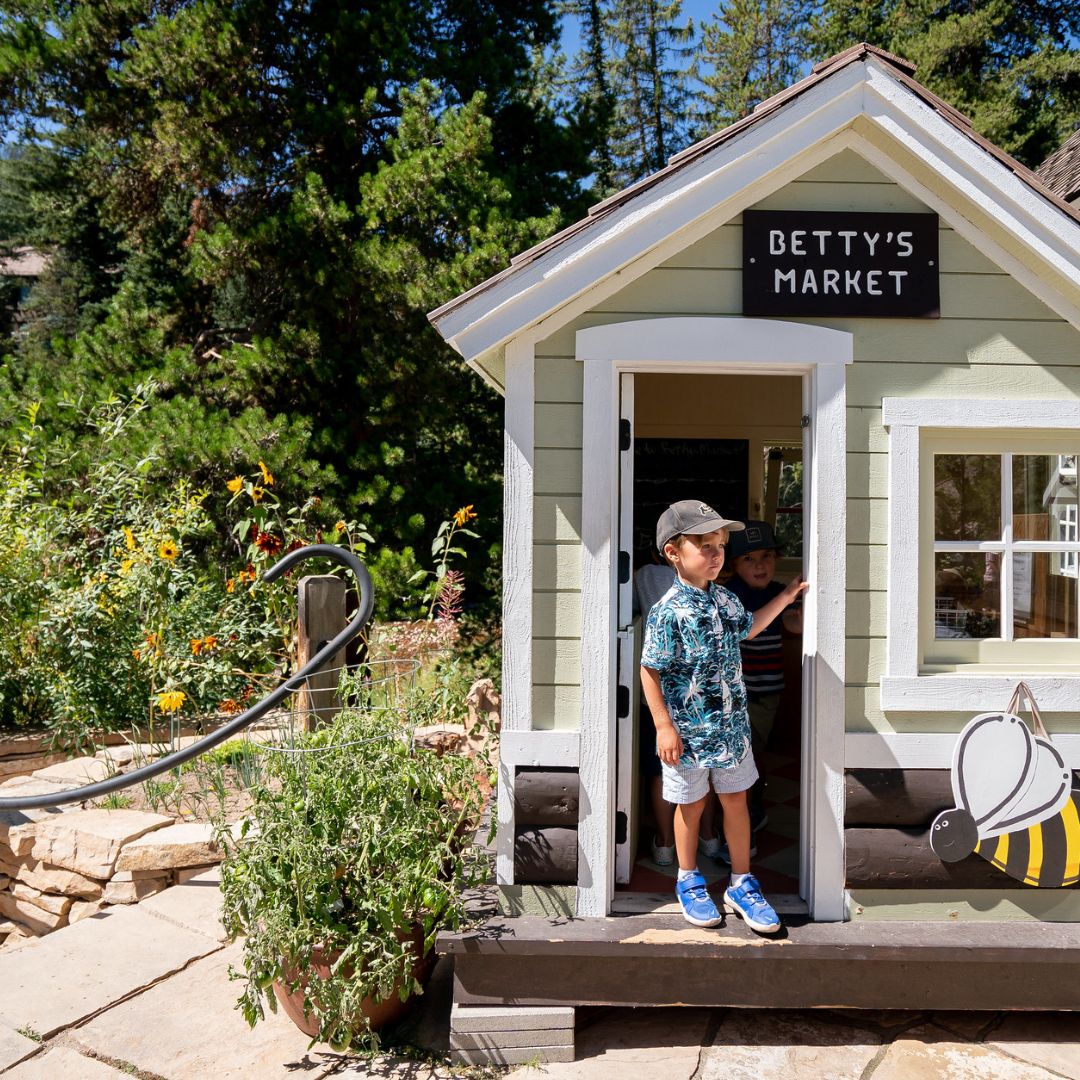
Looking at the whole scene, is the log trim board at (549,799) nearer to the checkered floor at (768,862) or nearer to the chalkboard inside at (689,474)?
the checkered floor at (768,862)

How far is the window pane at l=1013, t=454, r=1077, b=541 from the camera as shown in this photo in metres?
3.58

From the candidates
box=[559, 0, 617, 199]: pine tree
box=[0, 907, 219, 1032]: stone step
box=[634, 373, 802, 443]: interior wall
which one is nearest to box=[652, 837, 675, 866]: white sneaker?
box=[0, 907, 219, 1032]: stone step

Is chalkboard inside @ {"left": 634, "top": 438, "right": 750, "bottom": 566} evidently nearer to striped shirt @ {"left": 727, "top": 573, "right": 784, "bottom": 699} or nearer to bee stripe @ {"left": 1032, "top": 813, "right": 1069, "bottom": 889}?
striped shirt @ {"left": 727, "top": 573, "right": 784, "bottom": 699}

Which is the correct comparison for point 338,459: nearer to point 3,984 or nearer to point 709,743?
point 3,984

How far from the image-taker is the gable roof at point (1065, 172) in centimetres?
562

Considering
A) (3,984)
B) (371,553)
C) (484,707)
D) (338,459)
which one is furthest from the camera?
(338,459)

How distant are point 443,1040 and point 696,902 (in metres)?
1.04

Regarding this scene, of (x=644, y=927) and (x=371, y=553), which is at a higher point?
(x=371, y=553)

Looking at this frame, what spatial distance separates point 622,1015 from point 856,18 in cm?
2223

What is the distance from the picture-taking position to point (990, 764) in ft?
11.3

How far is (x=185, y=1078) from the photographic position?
3.19 m

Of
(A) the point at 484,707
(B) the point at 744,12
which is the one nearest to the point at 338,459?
(A) the point at 484,707

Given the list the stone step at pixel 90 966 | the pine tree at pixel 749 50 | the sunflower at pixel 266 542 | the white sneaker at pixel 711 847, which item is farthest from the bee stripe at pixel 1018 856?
the pine tree at pixel 749 50

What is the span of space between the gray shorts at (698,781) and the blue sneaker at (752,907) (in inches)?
13.5
